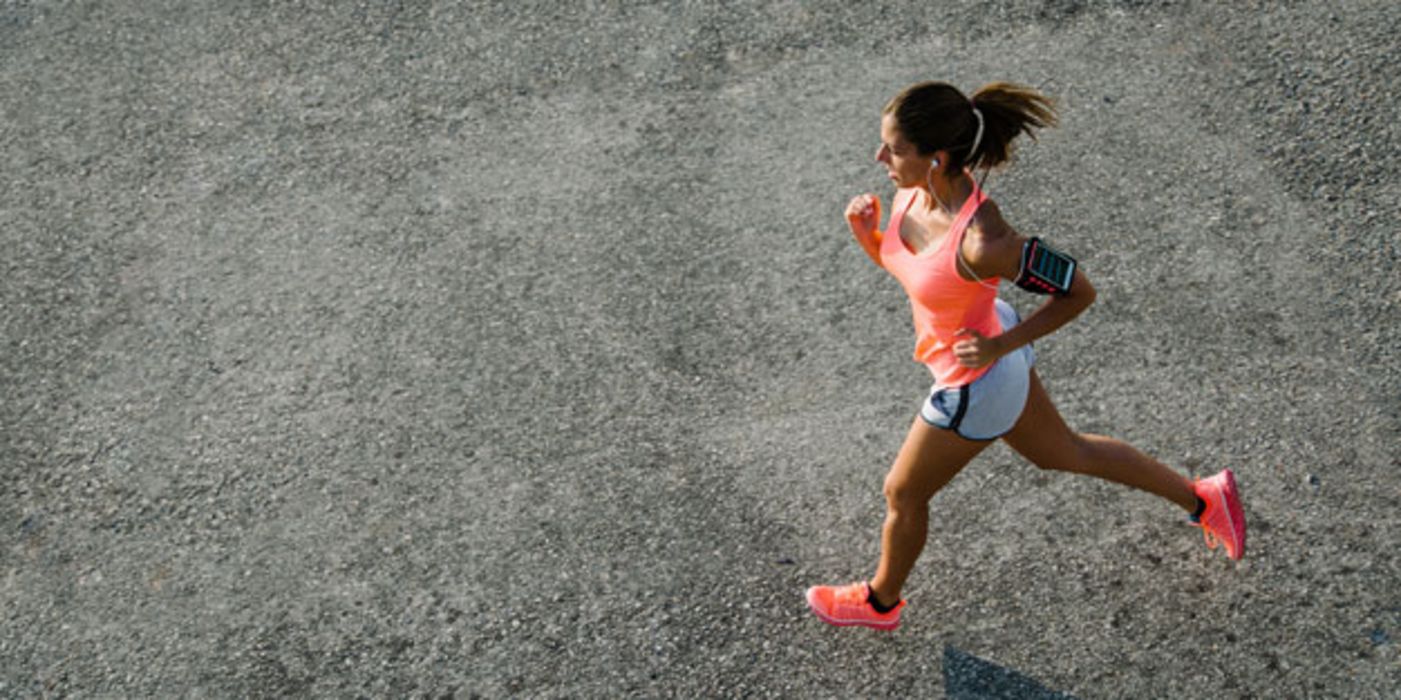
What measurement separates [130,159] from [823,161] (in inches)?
134

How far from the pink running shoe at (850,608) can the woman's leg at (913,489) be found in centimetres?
5

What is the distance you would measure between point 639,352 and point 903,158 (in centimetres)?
208

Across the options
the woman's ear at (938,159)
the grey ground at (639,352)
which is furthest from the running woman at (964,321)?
the grey ground at (639,352)

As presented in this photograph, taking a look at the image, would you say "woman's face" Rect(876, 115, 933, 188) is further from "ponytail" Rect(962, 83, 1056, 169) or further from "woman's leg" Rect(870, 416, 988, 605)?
"woman's leg" Rect(870, 416, 988, 605)

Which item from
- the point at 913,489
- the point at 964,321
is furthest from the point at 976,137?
the point at 913,489

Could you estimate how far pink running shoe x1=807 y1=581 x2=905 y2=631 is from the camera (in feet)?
15.1

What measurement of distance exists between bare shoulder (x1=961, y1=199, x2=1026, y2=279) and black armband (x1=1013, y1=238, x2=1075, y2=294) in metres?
0.03

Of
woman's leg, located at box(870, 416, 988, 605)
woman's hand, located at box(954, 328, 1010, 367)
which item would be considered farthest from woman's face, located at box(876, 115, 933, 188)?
woman's leg, located at box(870, 416, 988, 605)

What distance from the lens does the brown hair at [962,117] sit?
386 cm

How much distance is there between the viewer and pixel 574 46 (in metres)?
7.48

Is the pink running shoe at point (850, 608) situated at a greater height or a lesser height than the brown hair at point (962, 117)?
lesser

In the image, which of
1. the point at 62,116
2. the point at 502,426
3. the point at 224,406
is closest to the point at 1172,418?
the point at 502,426

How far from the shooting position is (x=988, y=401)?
4.11 metres

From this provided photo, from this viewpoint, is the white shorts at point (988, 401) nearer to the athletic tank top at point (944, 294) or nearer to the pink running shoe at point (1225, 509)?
the athletic tank top at point (944, 294)
